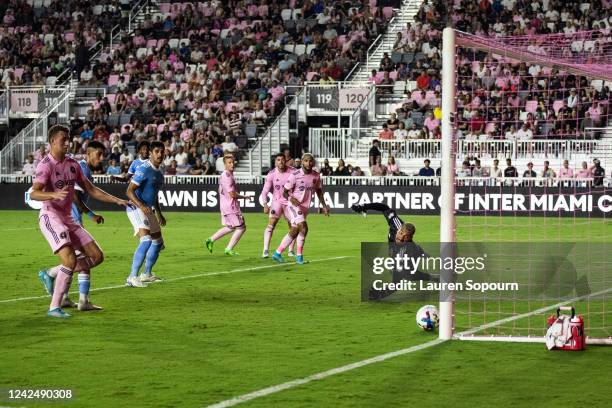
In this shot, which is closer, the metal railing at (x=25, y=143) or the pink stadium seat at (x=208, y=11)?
the metal railing at (x=25, y=143)

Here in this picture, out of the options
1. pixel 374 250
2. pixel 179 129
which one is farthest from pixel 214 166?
pixel 374 250

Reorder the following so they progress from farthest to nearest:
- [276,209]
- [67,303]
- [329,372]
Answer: [276,209] → [67,303] → [329,372]

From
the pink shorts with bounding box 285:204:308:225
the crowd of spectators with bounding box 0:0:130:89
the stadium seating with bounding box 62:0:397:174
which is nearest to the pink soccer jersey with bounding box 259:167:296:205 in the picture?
the pink shorts with bounding box 285:204:308:225

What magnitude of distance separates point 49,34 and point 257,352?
4240cm

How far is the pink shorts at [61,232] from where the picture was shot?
11742 millimetres

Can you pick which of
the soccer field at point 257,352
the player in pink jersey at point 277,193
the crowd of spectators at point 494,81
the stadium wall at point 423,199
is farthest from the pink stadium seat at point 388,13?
the soccer field at point 257,352

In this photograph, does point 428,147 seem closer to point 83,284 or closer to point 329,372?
point 83,284

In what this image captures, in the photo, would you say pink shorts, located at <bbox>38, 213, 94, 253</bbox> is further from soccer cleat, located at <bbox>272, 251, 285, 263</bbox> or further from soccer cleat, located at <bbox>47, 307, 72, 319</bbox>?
soccer cleat, located at <bbox>272, 251, 285, 263</bbox>

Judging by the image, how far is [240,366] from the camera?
9.21m

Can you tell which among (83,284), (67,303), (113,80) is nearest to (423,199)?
(113,80)

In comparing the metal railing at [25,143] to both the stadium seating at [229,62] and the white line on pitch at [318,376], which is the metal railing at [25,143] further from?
the white line on pitch at [318,376]

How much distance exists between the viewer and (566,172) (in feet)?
100

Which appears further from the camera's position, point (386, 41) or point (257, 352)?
point (386, 41)

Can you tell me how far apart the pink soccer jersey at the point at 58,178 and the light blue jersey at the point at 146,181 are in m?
3.16
